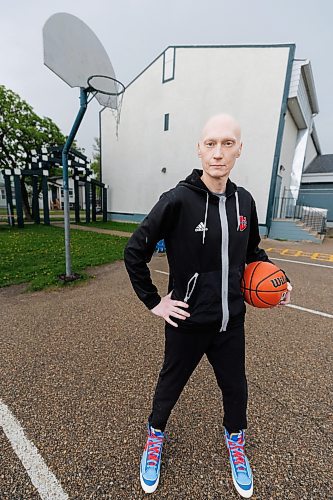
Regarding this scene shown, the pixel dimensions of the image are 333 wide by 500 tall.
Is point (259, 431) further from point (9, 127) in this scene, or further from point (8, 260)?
point (9, 127)

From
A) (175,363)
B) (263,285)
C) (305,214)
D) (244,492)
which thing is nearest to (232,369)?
(175,363)

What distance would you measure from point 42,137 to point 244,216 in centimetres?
1671

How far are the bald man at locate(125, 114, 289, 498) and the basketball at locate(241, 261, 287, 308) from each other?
0.90ft

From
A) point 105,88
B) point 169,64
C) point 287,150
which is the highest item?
point 169,64

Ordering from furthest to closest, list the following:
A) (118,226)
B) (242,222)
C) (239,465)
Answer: (118,226), (239,465), (242,222)

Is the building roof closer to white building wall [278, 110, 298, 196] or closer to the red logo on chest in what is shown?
white building wall [278, 110, 298, 196]

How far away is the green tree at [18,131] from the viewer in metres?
14.2

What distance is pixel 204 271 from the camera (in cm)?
135

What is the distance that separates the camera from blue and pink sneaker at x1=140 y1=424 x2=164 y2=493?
1.46m

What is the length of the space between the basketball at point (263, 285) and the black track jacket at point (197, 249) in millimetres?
303

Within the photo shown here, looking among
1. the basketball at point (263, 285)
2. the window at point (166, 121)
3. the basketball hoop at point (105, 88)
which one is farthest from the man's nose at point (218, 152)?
the window at point (166, 121)

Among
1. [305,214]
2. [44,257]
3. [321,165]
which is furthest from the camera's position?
[321,165]

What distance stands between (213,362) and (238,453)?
0.61m

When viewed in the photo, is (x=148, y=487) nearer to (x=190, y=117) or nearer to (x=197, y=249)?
(x=197, y=249)
